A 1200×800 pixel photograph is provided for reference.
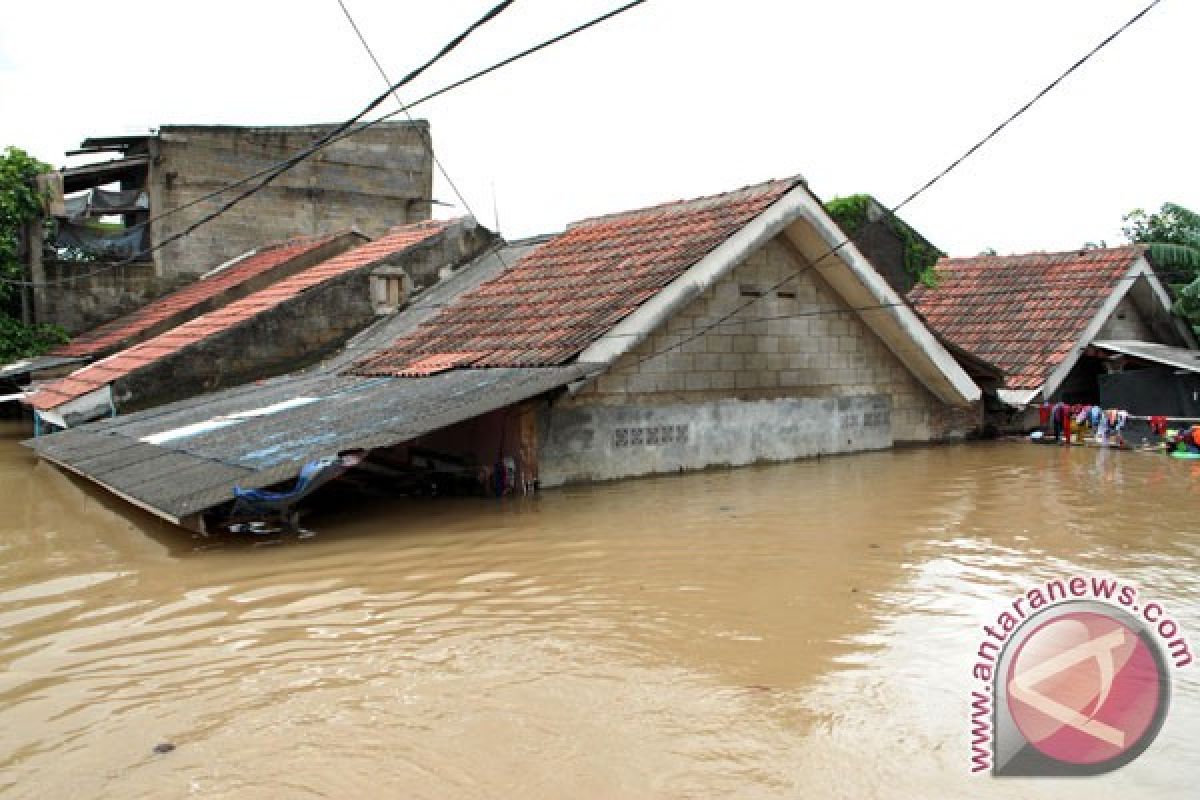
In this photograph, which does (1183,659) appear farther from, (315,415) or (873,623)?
(315,415)

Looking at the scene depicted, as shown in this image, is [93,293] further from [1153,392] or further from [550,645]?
[1153,392]

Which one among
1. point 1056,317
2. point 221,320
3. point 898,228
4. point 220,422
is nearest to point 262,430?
point 220,422

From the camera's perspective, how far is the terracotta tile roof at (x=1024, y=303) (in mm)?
15719

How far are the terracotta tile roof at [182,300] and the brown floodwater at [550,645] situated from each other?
339 inches

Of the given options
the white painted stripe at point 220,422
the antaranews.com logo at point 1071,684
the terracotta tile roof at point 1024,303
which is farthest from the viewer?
the terracotta tile roof at point 1024,303

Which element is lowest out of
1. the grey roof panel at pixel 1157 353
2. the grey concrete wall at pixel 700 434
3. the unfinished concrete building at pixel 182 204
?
the grey concrete wall at pixel 700 434

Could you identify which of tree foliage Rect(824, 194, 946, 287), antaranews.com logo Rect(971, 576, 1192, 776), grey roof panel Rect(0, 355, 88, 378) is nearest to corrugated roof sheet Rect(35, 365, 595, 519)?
antaranews.com logo Rect(971, 576, 1192, 776)

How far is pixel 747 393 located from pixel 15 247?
50.5 ft

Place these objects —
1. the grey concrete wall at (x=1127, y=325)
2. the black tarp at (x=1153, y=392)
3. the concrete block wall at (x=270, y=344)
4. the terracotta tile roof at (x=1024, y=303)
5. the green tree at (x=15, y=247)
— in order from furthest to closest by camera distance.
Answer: the green tree at (x=15, y=247) < the grey concrete wall at (x=1127, y=325) < the terracotta tile roof at (x=1024, y=303) < the black tarp at (x=1153, y=392) < the concrete block wall at (x=270, y=344)

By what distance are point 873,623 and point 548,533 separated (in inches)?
127

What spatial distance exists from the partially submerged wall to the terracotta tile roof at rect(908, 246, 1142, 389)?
2521 millimetres

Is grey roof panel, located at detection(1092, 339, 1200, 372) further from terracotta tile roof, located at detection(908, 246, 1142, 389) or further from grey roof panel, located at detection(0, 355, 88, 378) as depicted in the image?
grey roof panel, located at detection(0, 355, 88, 378)

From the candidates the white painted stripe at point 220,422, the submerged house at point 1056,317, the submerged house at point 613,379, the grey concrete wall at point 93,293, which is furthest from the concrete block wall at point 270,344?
the submerged house at point 1056,317

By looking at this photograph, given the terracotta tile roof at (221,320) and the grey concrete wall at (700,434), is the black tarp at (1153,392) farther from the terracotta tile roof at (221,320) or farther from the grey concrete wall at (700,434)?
the terracotta tile roof at (221,320)
